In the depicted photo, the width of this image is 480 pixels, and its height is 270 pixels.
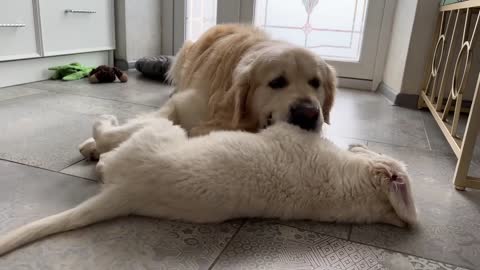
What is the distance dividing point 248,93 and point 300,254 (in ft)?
2.44

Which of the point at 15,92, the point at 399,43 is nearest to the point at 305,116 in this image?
the point at 15,92

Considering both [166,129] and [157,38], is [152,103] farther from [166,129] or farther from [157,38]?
[157,38]

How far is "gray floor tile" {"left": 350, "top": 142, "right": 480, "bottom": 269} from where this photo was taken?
0.99 m

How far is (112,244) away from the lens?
3.02 ft

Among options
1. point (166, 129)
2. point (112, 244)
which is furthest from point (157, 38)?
point (112, 244)

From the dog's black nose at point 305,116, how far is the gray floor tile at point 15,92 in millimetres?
1797

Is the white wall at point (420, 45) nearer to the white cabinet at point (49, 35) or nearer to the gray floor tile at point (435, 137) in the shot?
the gray floor tile at point (435, 137)

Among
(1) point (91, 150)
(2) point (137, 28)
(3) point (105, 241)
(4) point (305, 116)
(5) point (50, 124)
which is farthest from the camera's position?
(2) point (137, 28)

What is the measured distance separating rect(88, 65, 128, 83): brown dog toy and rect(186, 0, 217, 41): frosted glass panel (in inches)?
47.4

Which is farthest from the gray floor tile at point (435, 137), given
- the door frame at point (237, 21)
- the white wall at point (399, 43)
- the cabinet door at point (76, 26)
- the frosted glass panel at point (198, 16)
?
the cabinet door at point (76, 26)

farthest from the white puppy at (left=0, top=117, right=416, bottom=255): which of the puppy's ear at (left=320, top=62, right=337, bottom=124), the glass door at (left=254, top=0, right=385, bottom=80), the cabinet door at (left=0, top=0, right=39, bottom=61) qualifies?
the glass door at (left=254, top=0, right=385, bottom=80)

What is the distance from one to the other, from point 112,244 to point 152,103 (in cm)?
154

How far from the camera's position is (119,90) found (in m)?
2.67

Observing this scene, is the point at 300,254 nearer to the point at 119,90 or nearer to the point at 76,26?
the point at 119,90
